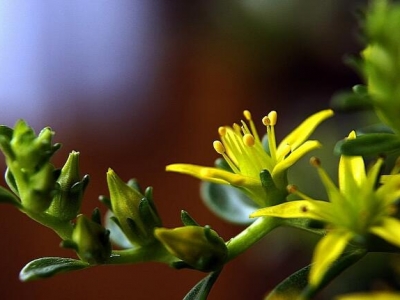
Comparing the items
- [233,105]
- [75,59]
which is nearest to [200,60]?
[233,105]

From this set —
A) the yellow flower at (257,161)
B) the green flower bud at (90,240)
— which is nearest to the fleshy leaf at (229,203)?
the yellow flower at (257,161)

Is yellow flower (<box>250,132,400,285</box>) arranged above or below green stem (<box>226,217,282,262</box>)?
above

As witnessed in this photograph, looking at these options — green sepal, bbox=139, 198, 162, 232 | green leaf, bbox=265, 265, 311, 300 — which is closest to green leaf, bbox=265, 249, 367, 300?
green leaf, bbox=265, 265, 311, 300

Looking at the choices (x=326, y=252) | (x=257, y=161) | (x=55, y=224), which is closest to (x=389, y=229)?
(x=326, y=252)

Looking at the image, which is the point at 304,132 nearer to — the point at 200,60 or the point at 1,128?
the point at 1,128

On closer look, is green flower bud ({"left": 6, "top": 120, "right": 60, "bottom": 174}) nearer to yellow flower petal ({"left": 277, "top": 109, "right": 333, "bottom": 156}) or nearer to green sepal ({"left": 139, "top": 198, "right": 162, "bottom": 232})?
green sepal ({"left": 139, "top": 198, "right": 162, "bottom": 232})
